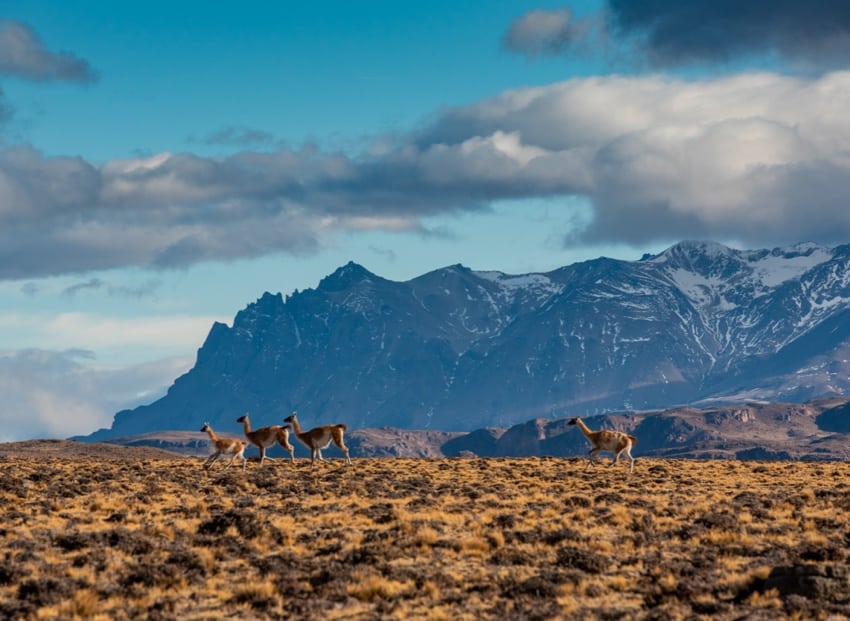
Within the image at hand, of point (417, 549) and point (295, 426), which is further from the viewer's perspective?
point (295, 426)

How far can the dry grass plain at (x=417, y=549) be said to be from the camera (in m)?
24.3

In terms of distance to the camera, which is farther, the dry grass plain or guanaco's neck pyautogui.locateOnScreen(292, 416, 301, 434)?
guanaco's neck pyautogui.locateOnScreen(292, 416, 301, 434)

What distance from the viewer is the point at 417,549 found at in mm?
30422

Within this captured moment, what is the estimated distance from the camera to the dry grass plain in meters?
24.3

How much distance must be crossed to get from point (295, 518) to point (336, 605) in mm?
12340

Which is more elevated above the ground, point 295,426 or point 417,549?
point 295,426

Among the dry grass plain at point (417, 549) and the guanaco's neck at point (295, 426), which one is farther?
the guanaco's neck at point (295, 426)

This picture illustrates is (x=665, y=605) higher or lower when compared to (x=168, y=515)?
lower

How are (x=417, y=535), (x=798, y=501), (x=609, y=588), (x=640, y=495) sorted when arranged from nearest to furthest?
(x=609, y=588), (x=417, y=535), (x=798, y=501), (x=640, y=495)

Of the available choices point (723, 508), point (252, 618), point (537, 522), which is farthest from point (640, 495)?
point (252, 618)

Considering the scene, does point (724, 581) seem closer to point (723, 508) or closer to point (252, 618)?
point (252, 618)

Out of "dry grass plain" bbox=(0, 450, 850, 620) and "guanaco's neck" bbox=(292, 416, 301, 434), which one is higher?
"guanaco's neck" bbox=(292, 416, 301, 434)

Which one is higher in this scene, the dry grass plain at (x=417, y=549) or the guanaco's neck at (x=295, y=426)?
the guanaco's neck at (x=295, y=426)

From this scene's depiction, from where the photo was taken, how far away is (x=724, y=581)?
85.0 ft
